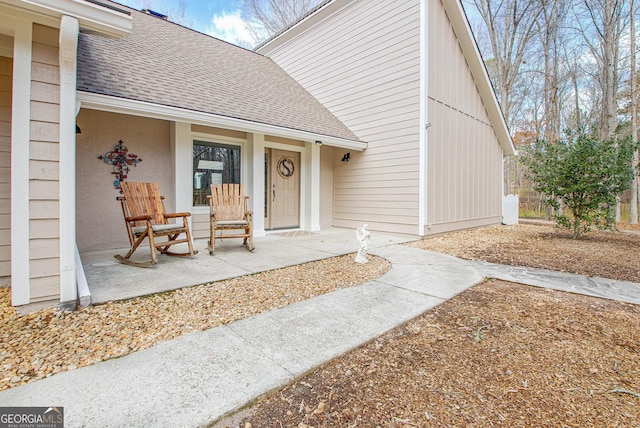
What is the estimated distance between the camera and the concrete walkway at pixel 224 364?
4.44 feet

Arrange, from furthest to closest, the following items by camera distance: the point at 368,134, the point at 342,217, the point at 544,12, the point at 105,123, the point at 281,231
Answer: the point at 544,12
the point at 342,217
the point at 368,134
the point at 281,231
the point at 105,123

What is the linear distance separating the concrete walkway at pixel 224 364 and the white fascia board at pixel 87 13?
2.59 metres

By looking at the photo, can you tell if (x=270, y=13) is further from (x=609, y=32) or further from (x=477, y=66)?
(x=609, y=32)

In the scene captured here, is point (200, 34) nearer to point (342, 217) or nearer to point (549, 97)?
point (342, 217)

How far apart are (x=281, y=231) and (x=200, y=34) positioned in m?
6.06

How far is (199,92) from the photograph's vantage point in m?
5.49

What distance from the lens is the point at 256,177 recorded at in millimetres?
5996

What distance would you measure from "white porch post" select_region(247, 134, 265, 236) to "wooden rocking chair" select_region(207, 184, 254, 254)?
93 cm

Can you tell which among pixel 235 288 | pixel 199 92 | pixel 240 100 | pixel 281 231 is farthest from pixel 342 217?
pixel 235 288

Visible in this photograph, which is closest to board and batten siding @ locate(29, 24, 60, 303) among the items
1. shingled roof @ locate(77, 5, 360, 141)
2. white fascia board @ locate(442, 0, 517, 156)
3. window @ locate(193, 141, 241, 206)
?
shingled roof @ locate(77, 5, 360, 141)

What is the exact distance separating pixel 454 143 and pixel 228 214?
5.59 metres

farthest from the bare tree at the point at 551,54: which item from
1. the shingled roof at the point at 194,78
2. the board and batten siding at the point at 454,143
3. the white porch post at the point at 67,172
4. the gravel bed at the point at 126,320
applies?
the white porch post at the point at 67,172

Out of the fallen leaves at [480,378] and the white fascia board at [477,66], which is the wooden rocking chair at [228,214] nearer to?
the fallen leaves at [480,378]

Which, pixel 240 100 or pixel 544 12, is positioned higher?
pixel 544 12
